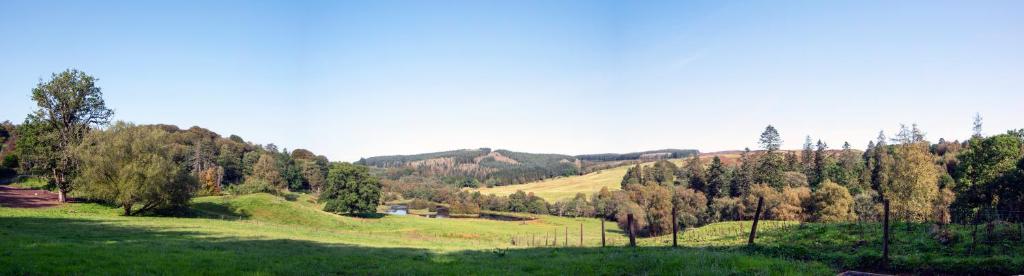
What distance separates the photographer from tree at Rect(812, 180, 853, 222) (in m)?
65.8

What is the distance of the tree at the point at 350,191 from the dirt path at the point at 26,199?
37906mm

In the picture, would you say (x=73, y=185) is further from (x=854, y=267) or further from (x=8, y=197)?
(x=854, y=267)

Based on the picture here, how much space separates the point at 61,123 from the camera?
59.0 m

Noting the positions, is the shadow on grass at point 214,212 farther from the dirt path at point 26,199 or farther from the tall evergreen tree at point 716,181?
the tall evergreen tree at point 716,181

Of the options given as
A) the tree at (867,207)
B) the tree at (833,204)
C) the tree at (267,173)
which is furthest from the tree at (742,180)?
the tree at (267,173)

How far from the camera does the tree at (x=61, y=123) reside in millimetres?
56750

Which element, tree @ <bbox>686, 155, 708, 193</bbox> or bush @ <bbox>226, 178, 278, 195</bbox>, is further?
tree @ <bbox>686, 155, 708, 193</bbox>

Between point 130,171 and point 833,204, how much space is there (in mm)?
87091

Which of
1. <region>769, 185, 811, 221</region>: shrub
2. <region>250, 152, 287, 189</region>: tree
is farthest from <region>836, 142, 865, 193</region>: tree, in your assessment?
<region>250, 152, 287, 189</region>: tree

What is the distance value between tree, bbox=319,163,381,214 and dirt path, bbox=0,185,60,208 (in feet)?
124

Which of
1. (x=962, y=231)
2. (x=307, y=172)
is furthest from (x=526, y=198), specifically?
(x=962, y=231)

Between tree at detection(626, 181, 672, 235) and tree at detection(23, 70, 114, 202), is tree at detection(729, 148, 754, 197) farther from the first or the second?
tree at detection(23, 70, 114, 202)

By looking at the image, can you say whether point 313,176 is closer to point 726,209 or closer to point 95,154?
point 95,154

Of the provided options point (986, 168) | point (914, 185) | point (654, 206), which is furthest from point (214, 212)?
point (986, 168)
